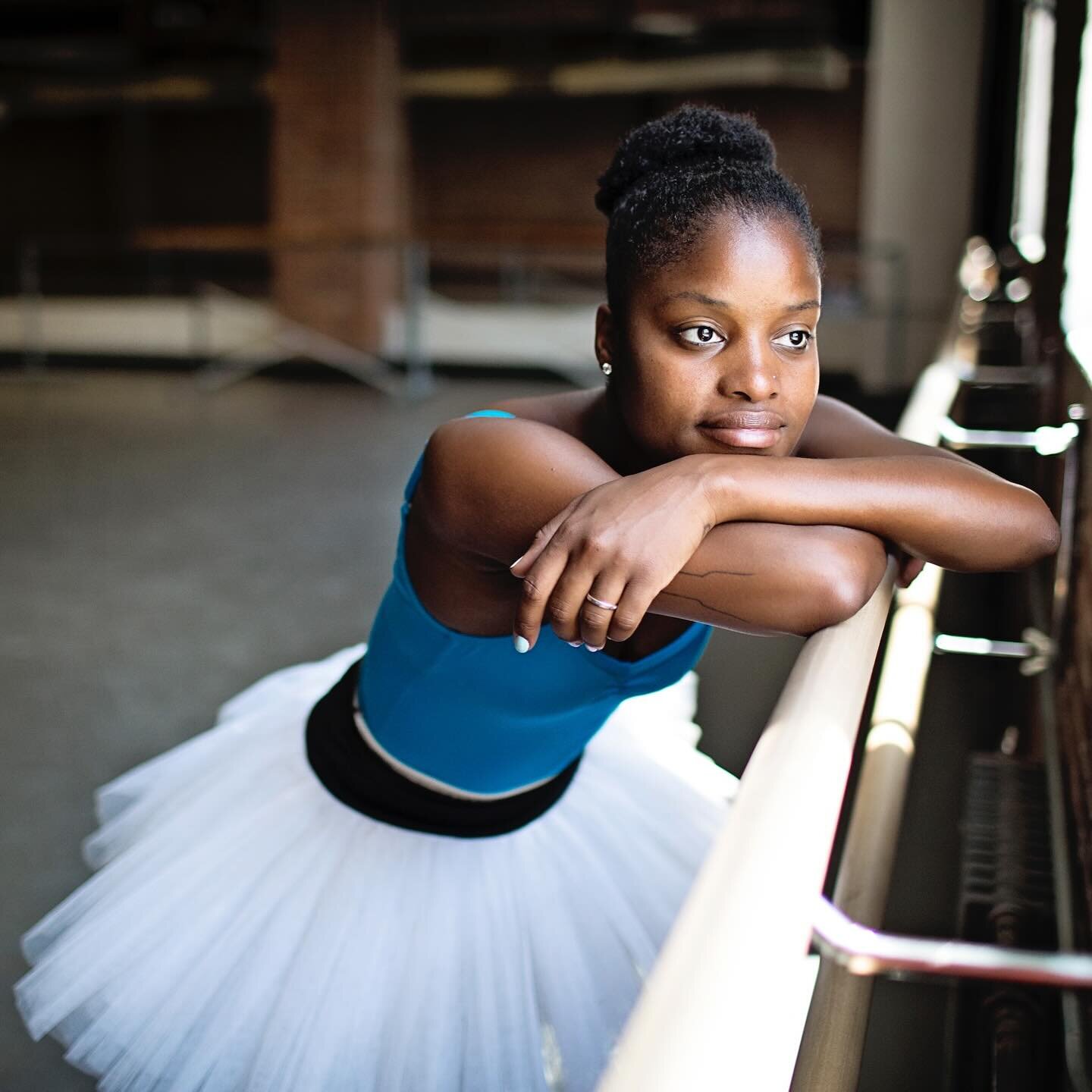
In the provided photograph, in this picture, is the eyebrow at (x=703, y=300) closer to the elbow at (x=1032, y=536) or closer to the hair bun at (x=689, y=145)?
the hair bun at (x=689, y=145)

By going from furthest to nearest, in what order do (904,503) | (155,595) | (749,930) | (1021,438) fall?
1. (155,595)
2. (1021,438)
3. (904,503)
4. (749,930)

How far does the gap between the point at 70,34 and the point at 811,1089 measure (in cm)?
1234

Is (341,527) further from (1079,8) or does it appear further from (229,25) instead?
(229,25)

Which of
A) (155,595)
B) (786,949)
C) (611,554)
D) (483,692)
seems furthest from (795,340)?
(155,595)

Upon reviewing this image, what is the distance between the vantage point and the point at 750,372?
2.93ft

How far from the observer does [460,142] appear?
1195 centimetres

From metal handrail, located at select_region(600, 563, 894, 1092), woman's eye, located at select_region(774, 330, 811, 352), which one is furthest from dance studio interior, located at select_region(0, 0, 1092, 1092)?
woman's eye, located at select_region(774, 330, 811, 352)

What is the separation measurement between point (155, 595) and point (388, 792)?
8.42ft

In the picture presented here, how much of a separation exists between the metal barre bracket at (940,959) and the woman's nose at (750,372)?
436 millimetres

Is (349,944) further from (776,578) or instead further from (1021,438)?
(1021,438)

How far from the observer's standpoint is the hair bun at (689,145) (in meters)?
0.97

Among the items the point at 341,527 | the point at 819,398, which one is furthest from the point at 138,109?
the point at 819,398

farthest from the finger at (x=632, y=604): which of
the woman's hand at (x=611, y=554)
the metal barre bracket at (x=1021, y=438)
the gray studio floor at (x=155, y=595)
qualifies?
the gray studio floor at (x=155, y=595)

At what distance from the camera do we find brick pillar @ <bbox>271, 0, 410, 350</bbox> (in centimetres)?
909
